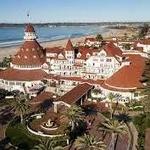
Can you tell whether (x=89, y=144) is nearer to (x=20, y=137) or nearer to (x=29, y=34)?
(x=20, y=137)

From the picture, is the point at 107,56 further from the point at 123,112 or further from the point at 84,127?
the point at 84,127

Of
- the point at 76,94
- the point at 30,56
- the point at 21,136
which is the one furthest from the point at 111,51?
the point at 21,136

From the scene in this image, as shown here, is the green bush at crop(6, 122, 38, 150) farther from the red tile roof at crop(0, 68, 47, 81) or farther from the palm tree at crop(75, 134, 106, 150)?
the red tile roof at crop(0, 68, 47, 81)

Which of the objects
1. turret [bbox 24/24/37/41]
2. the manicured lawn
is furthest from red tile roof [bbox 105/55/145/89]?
turret [bbox 24/24/37/41]

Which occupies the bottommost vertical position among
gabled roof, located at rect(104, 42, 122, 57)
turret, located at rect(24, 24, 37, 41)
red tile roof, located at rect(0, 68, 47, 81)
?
red tile roof, located at rect(0, 68, 47, 81)

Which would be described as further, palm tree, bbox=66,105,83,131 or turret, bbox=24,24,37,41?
turret, bbox=24,24,37,41

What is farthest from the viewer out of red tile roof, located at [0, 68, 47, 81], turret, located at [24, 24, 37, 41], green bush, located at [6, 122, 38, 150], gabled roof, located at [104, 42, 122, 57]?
turret, located at [24, 24, 37, 41]

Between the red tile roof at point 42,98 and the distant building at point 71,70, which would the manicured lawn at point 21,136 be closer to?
the red tile roof at point 42,98
